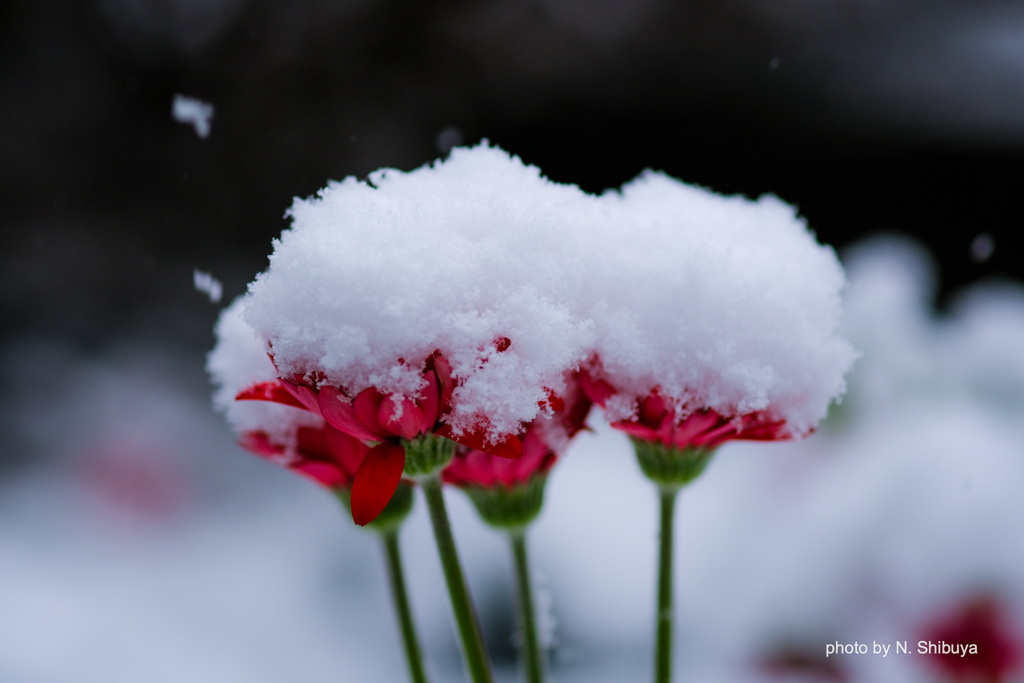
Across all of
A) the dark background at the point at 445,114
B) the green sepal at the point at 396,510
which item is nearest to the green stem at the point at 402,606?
the green sepal at the point at 396,510

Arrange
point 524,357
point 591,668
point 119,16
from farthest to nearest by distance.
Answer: point 119,16, point 591,668, point 524,357

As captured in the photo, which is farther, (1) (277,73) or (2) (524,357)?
(1) (277,73)

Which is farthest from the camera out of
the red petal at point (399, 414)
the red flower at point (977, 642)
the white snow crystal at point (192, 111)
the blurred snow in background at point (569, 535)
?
the white snow crystal at point (192, 111)

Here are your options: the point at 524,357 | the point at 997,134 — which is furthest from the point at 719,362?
the point at 997,134

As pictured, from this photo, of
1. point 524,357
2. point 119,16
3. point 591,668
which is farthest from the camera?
point 119,16

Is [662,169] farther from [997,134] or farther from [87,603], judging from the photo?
[87,603]

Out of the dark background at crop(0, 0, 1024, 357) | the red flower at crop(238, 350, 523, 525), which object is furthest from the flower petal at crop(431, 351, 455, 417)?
the dark background at crop(0, 0, 1024, 357)

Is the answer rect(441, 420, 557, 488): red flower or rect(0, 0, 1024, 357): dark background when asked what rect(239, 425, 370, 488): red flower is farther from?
rect(0, 0, 1024, 357): dark background

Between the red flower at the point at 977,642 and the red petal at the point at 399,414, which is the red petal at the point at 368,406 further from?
the red flower at the point at 977,642
